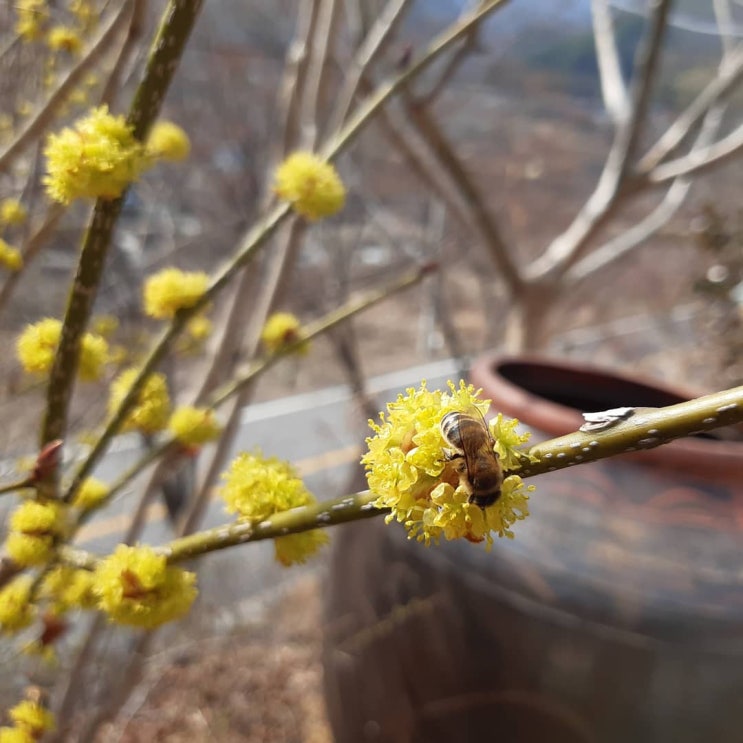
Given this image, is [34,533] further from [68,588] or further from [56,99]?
[56,99]

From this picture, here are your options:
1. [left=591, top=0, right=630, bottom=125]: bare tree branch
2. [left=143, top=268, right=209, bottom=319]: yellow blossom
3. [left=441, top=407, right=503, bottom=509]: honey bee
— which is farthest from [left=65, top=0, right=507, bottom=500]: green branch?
[left=591, top=0, right=630, bottom=125]: bare tree branch

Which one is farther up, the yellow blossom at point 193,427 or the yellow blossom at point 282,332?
the yellow blossom at point 282,332

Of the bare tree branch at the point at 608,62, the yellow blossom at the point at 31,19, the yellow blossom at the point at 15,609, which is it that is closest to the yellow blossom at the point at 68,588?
the yellow blossom at the point at 15,609

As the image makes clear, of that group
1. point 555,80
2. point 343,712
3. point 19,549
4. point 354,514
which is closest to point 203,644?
point 343,712

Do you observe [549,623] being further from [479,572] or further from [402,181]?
[402,181]

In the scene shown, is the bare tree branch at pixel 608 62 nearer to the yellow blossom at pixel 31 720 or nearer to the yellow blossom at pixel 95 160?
the yellow blossom at pixel 95 160

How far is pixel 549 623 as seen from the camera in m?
0.60

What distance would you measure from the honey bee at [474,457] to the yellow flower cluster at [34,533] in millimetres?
270

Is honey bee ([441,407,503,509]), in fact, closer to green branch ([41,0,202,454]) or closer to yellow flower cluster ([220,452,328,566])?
yellow flower cluster ([220,452,328,566])

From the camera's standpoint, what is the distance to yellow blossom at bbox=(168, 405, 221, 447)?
481 mm

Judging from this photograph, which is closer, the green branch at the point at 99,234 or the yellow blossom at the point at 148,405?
the green branch at the point at 99,234

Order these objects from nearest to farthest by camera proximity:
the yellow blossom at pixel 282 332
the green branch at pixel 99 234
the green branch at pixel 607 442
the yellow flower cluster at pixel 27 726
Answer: the green branch at pixel 607 442, the green branch at pixel 99 234, the yellow flower cluster at pixel 27 726, the yellow blossom at pixel 282 332

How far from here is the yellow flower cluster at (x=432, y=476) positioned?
23 centimetres

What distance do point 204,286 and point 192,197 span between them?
230cm
